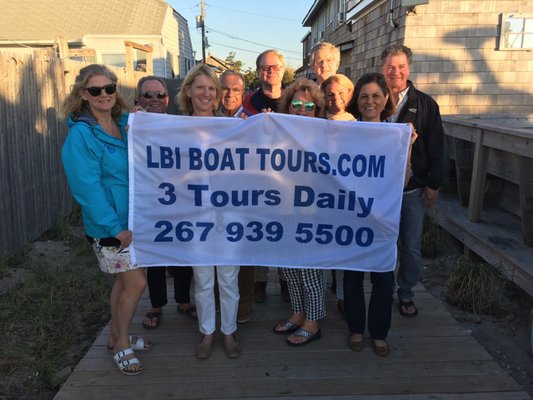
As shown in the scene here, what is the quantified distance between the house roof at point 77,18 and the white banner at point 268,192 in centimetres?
1851

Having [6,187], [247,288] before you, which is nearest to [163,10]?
[6,187]

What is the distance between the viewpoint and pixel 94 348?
3.08 m

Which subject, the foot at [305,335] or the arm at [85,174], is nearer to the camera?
the arm at [85,174]

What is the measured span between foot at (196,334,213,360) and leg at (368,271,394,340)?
106 cm

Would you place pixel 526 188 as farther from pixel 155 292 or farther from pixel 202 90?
pixel 155 292

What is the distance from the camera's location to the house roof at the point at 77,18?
19203 mm

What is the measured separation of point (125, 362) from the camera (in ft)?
9.20

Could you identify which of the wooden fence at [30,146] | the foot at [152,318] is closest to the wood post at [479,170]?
the foot at [152,318]

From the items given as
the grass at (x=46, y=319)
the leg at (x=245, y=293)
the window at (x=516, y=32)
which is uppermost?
the window at (x=516, y=32)

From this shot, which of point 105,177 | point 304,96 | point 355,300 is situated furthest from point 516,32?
point 105,177

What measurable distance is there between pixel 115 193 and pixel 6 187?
2.80 meters

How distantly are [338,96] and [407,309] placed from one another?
1.74 meters

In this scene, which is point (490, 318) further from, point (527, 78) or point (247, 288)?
point (527, 78)

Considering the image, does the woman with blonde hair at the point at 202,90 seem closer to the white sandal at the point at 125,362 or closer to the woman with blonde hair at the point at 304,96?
the woman with blonde hair at the point at 304,96
